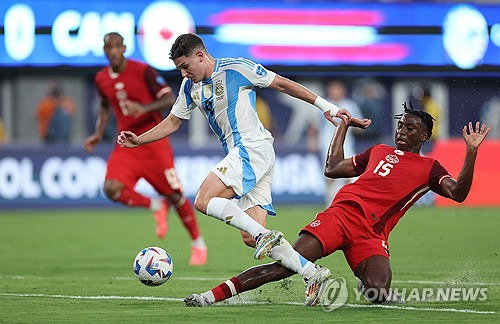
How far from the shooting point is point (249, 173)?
336 inches

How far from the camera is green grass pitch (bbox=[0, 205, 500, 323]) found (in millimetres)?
7605

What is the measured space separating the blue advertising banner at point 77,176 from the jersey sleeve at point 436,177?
1159cm

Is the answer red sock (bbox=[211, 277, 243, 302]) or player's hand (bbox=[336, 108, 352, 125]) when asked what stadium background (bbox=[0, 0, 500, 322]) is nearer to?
player's hand (bbox=[336, 108, 352, 125])

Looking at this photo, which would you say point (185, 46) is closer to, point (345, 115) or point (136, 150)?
point (345, 115)

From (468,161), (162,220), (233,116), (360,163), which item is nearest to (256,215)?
(233,116)

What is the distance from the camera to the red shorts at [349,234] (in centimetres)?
817

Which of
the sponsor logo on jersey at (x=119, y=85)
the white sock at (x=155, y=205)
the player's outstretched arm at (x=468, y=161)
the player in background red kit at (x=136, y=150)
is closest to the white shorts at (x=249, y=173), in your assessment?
the player's outstretched arm at (x=468, y=161)

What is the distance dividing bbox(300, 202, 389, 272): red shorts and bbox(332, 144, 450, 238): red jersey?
2.8 inches

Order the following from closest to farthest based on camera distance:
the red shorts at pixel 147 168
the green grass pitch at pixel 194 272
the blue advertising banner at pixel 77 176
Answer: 1. the green grass pitch at pixel 194 272
2. the red shorts at pixel 147 168
3. the blue advertising banner at pixel 77 176

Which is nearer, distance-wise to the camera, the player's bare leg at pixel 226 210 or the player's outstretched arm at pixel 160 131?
the player's bare leg at pixel 226 210

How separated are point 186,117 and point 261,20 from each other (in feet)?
37.8

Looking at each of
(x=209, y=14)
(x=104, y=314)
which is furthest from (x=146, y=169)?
(x=209, y=14)

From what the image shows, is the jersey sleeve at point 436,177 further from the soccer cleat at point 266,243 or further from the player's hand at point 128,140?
the player's hand at point 128,140

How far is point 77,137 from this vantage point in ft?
79.7
